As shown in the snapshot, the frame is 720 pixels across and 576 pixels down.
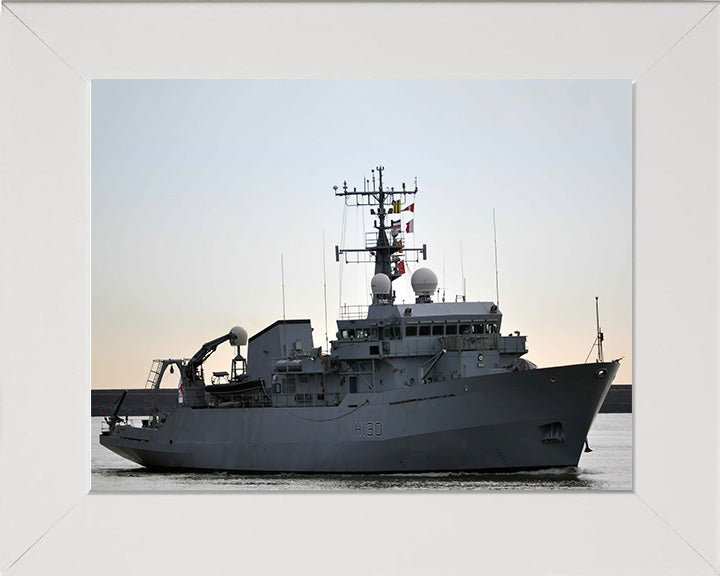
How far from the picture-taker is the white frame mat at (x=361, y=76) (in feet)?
18.6

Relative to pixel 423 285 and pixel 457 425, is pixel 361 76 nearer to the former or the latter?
pixel 457 425

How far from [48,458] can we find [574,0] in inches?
154

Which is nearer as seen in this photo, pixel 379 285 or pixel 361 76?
pixel 361 76

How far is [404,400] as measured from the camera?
15.9 metres

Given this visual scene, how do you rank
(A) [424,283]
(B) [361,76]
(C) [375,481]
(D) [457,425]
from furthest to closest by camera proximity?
(A) [424,283] < (C) [375,481] < (D) [457,425] < (B) [361,76]

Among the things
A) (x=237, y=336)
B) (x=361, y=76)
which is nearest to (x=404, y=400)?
(x=237, y=336)

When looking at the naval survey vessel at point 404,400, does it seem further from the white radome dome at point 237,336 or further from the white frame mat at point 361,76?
the white frame mat at point 361,76

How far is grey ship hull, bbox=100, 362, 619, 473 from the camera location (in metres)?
15.4

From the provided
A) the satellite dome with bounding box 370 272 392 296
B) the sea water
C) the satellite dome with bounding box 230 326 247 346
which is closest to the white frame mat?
the sea water

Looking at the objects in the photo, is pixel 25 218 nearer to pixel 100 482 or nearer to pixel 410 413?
pixel 410 413

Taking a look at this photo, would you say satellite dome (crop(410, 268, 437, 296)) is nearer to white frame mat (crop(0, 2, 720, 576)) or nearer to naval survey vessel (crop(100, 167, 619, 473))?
naval survey vessel (crop(100, 167, 619, 473))

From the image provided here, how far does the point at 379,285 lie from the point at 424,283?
759mm

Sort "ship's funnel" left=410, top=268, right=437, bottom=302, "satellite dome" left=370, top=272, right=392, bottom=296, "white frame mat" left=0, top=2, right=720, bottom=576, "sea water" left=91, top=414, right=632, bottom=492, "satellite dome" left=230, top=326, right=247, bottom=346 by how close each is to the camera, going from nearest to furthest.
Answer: "white frame mat" left=0, top=2, right=720, bottom=576 → "sea water" left=91, top=414, right=632, bottom=492 → "ship's funnel" left=410, top=268, right=437, bottom=302 → "satellite dome" left=370, top=272, right=392, bottom=296 → "satellite dome" left=230, top=326, right=247, bottom=346

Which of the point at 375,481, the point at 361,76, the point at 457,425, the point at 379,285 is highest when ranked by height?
the point at 361,76
